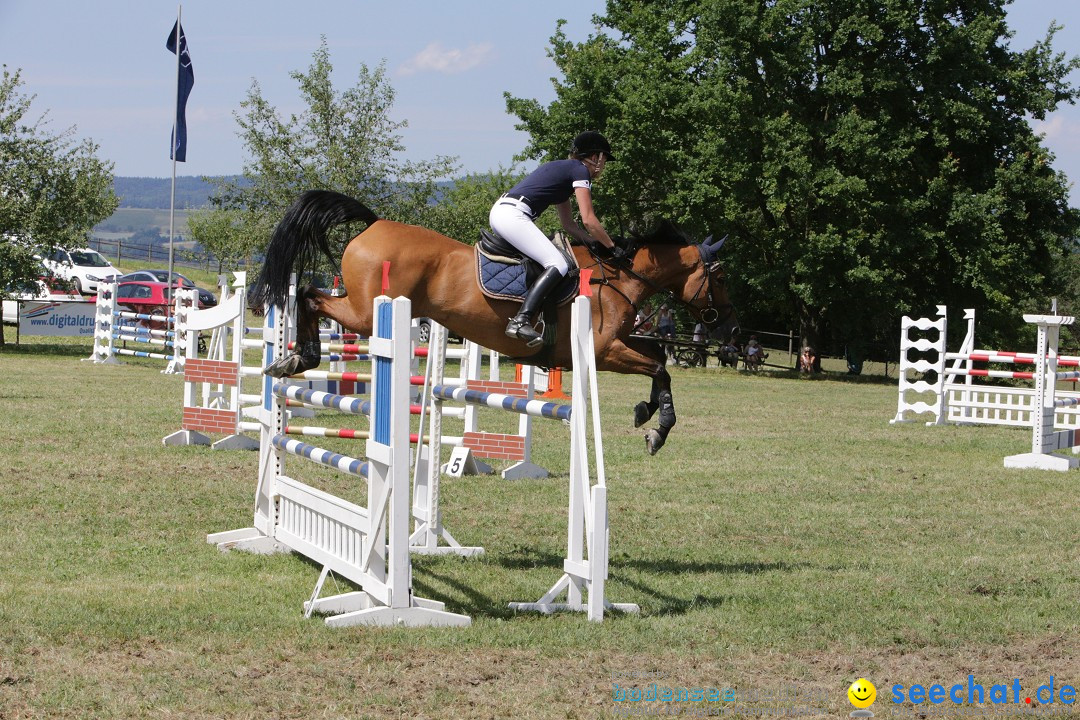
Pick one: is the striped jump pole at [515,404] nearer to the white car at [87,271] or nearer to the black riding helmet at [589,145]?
the black riding helmet at [589,145]

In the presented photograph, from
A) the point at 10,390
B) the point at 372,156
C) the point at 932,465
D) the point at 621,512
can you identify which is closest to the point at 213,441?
the point at 621,512

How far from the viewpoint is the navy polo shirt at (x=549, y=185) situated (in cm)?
618

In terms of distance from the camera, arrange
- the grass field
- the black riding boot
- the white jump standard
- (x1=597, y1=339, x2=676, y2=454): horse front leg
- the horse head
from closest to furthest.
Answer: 1. the grass field
2. the black riding boot
3. (x1=597, y1=339, x2=676, y2=454): horse front leg
4. the horse head
5. the white jump standard

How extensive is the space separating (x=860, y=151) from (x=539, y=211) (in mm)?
23045

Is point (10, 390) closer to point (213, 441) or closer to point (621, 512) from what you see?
point (213, 441)

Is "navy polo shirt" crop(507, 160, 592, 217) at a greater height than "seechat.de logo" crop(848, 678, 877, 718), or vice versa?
"navy polo shirt" crop(507, 160, 592, 217)

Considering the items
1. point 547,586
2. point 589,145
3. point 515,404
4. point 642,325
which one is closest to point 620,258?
point 642,325

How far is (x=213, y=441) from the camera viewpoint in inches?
445

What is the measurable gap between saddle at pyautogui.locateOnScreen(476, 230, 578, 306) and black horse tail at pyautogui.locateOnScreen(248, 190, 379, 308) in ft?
2.51

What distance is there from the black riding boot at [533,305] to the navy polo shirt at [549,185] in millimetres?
374

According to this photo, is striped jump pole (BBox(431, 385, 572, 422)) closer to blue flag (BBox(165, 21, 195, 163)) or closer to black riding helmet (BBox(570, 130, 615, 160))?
black riding helmet (BBox(570, 130, 615, 160))

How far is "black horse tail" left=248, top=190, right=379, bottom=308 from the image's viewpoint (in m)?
6.40

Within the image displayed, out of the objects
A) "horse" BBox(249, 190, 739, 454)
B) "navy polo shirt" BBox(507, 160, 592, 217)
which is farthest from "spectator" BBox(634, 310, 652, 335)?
"navy polo shirt" BBox(507, 160, 592, 217)

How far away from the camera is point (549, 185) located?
6230 millimetres
